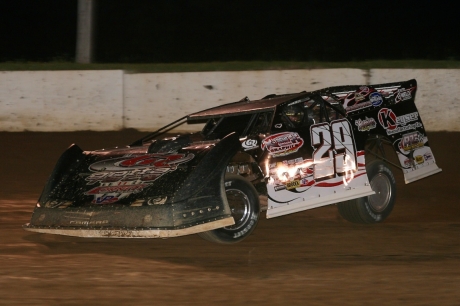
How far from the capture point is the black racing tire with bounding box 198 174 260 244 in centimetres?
701

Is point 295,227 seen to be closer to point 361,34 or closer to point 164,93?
point 164,93

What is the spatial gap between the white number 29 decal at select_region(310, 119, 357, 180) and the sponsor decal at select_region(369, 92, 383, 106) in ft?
1.97

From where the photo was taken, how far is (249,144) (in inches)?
287

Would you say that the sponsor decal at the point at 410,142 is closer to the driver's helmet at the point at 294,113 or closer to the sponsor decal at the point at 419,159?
the sponsor decal at the point at 419,159

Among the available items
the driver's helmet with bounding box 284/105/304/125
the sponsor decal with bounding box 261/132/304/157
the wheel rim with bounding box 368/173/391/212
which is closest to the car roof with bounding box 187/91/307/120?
the driver's helmet with bounding box 284/105/304/125

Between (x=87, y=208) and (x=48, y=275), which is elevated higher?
(x=87, y=208)

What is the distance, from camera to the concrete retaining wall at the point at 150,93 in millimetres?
13430

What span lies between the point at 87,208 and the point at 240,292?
6.71ft

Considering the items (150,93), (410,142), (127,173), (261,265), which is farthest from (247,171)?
(150,93)

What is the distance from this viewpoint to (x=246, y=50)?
28.5m

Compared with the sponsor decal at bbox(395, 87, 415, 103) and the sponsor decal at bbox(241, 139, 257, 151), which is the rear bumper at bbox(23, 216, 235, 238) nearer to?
the sponsor decal at bbox(241, 139, 257, 151)

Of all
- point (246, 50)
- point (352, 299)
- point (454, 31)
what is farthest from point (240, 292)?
point (454, 31)

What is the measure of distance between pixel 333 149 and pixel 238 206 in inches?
51.9

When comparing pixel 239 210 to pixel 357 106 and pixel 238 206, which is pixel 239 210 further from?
pixel 357 106
